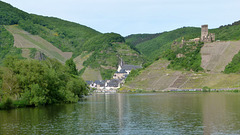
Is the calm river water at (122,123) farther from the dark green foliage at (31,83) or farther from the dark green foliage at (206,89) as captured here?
the dark green foliage at (206,89)

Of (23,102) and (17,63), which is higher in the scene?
(17,63)

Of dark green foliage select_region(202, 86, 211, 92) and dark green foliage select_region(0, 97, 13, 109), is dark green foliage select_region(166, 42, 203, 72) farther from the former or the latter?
dark green foliage select_region(0, 97, 13, 109)

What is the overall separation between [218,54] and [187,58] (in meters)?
15.3

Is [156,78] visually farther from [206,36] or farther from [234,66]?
[206,36]

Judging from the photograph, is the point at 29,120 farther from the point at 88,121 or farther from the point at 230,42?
the point at 230,42

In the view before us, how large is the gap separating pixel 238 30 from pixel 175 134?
177 meters

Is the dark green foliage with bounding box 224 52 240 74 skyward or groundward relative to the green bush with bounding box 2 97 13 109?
skyward

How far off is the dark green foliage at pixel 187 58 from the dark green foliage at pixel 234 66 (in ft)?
43.7

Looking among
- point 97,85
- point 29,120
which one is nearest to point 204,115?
point 29,120

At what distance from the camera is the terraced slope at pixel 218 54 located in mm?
145625

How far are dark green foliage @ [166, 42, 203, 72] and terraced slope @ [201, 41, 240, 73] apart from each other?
107 inches

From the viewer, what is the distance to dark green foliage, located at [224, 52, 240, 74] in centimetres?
13368

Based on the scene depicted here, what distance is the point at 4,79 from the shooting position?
58.3m

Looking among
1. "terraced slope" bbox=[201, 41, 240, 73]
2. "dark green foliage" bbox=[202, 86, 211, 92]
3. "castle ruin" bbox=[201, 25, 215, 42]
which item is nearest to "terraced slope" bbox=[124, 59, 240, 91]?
"dark green foliage" bbox=[202, 86, 211, 92]
